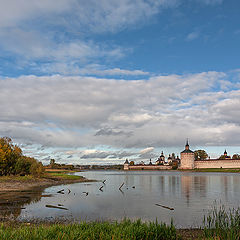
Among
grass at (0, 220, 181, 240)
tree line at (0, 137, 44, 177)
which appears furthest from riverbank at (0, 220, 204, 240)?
tree line at (0, 137, 44, 177)

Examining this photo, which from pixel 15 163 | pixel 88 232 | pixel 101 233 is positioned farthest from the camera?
pixel 15 163

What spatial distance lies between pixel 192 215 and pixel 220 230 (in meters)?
12.2

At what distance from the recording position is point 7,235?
1141 centimetres

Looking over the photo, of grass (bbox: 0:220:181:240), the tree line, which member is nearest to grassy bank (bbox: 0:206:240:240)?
grass (bbox: 0:220:181:240)

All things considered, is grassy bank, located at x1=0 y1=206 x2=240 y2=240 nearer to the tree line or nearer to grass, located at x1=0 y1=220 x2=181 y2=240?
grass, located at x1=0 y1=220 x2=181 y2=240

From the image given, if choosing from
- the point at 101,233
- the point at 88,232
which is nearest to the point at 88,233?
the point at 88,232

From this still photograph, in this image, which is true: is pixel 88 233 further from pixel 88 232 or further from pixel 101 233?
pixel 101 233

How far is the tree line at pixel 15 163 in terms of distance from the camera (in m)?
62.8

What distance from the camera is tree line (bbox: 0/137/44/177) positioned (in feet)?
206

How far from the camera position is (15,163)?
2589 inches

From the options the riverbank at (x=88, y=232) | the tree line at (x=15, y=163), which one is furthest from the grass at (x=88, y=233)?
the tree line at (x=15, y=163)

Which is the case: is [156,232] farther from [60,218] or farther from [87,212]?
[87,212]

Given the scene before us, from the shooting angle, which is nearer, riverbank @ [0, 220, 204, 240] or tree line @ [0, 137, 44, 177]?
riverbank @ [0, 220, 204, 240]

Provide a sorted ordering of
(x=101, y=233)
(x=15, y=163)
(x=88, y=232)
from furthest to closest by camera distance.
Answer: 1. (x=15, y=163)
2. (x=88, y=232)
3. (x=101, y=233)
